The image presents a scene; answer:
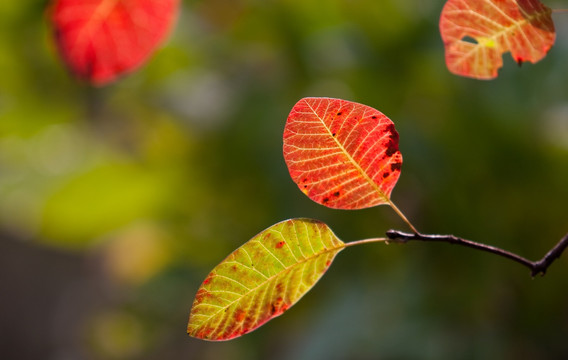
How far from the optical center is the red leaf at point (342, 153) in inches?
7.7

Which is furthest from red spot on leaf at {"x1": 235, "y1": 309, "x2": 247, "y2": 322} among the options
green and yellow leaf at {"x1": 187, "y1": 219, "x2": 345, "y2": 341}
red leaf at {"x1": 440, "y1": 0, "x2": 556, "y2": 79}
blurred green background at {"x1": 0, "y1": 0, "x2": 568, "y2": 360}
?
blurred green background at {"x1": 0, "y1": 0, "x2": 568, "y2": 360}

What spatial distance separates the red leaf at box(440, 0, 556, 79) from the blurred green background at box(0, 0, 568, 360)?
2.88 ft

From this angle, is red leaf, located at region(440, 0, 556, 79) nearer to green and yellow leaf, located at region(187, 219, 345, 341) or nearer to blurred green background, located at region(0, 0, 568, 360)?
green and yellow leaf, located at region(187, 219, 345, 341)

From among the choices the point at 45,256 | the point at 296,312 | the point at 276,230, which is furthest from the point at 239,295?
the point at 45,256

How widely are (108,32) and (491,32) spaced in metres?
0.28

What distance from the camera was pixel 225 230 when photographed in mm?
1370

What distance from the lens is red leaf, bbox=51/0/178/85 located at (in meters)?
0.37

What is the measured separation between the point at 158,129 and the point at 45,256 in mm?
1566

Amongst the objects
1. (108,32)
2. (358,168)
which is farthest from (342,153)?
(108,32)

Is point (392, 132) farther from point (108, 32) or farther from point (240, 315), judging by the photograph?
point (108, 32)

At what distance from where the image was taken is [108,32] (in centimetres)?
38

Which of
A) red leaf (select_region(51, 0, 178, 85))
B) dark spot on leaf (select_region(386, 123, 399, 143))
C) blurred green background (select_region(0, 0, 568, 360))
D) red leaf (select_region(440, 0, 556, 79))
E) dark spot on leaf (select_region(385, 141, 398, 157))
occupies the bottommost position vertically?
blurred green background (select_region(0, 0, 568, 360))

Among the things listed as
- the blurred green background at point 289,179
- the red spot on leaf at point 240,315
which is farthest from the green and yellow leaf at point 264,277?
the blurred green background at point 289,179

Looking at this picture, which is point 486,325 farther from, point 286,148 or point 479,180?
point 286,148
